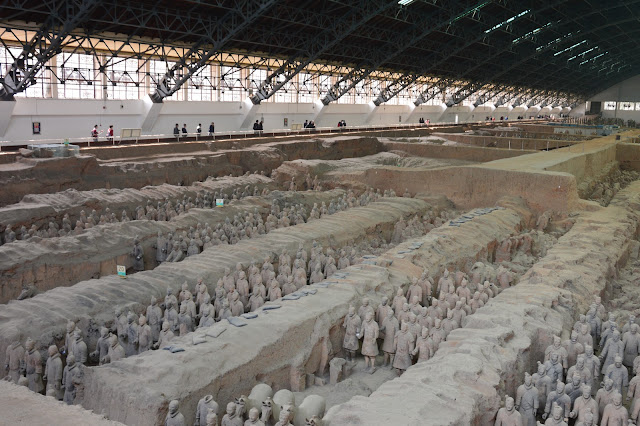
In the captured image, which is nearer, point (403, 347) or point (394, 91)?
point (403, 347)

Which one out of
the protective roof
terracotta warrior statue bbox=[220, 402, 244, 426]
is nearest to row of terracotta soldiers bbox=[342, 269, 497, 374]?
terracotta warrior statue bbox=[220, 402, 244, 426]

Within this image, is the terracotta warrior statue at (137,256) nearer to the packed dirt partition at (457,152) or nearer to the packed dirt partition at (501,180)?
the packed dirt partition at (501,180)

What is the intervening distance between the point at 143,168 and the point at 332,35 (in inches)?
390

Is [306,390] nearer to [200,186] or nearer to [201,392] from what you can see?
[201,392]

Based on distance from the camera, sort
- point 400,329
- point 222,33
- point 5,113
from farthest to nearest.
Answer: point 222,33 → point 5,113 → point 400,329

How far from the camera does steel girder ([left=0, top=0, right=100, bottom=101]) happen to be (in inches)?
552

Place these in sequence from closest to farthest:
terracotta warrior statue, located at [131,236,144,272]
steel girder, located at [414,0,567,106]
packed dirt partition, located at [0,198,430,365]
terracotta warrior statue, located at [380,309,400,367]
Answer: packed dirt partition, located at [0,198,430,365] → terracotta warrior statue, located at [380,309,400,367] → terracotta warrior statue, located at [131,236,144,272] → steel girder, located at [414,0,567,106]

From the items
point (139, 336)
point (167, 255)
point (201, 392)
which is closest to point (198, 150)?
point (167, 255)

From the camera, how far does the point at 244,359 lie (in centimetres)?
532

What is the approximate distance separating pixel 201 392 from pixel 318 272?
389cm

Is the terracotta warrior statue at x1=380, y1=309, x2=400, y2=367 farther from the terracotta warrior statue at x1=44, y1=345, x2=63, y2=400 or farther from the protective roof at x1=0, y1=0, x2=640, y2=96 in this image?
the protective roof at x1=0, y1=0, x2=640, y2=96

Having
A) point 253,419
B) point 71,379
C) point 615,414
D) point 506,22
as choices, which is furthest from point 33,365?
point 506,22

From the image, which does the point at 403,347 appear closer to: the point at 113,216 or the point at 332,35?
the point at 113,216

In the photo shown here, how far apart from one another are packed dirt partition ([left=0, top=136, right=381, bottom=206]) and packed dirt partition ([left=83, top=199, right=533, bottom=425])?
846cm
